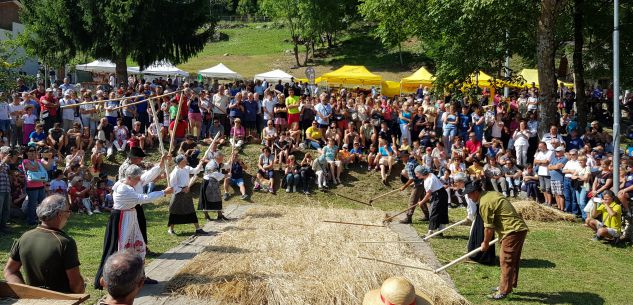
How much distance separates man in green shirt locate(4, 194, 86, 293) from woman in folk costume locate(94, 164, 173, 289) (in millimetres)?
2924

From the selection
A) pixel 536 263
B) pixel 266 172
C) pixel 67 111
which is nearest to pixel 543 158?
pixel 536 263

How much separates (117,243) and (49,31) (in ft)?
68.1

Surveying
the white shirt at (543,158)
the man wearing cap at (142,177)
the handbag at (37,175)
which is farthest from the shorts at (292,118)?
the man wearing cap at (142,177)

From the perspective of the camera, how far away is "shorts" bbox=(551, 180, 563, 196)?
15688mm

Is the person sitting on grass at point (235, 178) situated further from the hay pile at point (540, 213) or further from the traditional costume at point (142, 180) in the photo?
the traditional costume at point (142, 180)

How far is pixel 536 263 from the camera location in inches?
416

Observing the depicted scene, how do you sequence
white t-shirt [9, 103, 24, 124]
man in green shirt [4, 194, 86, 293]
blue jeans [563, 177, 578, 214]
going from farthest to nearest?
1. white t-shirt [9, 103, 24, 124]
2. blue jeans [563, 177, 578, 214]
3. man in green shirt [4, 194, 86, 293]

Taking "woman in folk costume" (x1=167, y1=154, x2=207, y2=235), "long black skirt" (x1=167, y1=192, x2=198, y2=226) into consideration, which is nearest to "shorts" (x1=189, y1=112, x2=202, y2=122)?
"woman in folk costume" (x1=167, y1=154, x2=207, y2=235)

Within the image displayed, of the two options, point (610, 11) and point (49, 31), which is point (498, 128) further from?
point (49, 31)

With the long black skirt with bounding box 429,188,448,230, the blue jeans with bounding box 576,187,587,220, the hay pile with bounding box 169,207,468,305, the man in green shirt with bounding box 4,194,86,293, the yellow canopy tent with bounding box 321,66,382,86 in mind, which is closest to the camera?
the man in green shirt with bounding box 4,194,86,293

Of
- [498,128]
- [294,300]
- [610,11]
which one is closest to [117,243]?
[294,300]

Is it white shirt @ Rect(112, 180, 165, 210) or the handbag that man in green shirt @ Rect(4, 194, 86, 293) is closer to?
Answer: white shirt @ Rect(112, 180, 165, 210)

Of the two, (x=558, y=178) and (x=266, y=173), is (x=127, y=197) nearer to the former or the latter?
(x=266, y=173)

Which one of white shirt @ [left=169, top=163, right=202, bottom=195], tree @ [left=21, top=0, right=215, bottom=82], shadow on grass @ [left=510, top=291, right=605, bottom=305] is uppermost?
tree @ [left=21, top=0, right=215, bottom=82]
